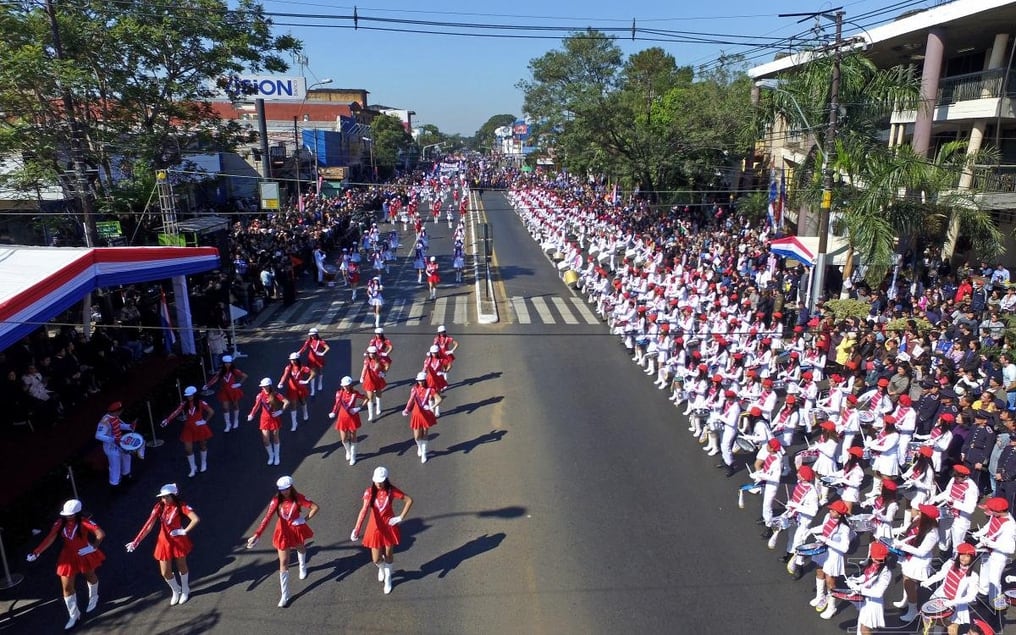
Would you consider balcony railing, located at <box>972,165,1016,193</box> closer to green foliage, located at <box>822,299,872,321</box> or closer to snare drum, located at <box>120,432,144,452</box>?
green foliage, located at <box>822,299,872,321</box>

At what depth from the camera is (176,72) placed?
61.3ft

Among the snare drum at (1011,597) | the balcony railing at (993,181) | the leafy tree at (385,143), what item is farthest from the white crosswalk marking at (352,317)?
the leafy tree at (385,143)

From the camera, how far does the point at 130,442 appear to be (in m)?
10.0

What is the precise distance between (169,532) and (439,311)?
47.6ft

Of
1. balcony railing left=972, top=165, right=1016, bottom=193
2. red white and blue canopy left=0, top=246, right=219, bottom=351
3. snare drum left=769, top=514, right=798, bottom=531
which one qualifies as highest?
balcony railing left=972, top=165, right=1016, bottom=193

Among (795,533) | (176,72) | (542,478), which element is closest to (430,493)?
(542,478)

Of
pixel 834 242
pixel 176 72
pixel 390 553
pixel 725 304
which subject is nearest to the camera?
pixel 390 553

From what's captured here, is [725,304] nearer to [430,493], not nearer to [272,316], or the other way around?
[430,493]

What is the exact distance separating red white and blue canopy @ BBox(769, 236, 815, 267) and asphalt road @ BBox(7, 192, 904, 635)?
774cm

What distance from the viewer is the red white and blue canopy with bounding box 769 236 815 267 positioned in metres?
18.6

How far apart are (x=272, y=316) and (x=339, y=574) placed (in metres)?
14.4

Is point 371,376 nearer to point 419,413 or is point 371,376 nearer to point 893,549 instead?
point 419,413

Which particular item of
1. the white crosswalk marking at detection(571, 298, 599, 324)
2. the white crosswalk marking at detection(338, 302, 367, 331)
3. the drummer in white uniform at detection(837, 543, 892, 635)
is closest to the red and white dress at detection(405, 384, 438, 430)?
the drummer in white uniform at detection(837, 543, 892, 635)

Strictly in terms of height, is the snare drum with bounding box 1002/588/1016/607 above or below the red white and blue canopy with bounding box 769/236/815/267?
below
